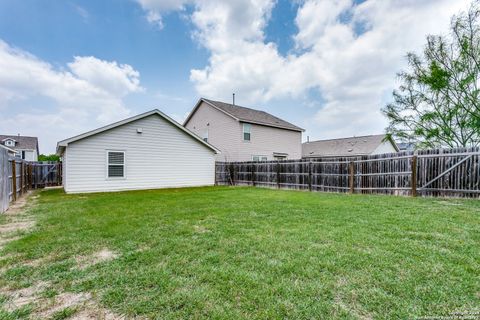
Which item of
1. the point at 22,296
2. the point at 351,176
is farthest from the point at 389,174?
the point at 22,296

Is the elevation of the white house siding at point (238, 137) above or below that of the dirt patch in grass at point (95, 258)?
above

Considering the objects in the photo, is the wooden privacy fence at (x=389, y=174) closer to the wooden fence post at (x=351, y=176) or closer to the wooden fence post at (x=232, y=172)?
the wooden fence post at (x=351, y=176)

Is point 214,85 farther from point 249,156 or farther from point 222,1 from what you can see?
point 222,1

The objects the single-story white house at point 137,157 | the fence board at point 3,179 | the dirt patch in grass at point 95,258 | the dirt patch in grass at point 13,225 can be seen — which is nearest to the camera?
the dirt patch in grass at point 95,258

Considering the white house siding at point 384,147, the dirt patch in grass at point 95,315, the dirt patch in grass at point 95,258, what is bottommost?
the dirt patch in grass at point 95,258

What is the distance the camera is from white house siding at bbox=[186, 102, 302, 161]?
17656mm

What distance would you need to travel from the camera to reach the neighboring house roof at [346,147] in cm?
2275

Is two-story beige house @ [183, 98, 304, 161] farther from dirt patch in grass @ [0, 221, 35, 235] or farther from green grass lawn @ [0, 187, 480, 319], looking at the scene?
dirt patch in grass @ [0, 221, 35, 235]

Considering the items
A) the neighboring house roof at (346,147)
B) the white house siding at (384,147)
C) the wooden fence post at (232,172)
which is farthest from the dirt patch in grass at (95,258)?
the white house siding at (384,147)

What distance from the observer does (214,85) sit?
17547mm

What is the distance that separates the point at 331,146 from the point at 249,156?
1245cm

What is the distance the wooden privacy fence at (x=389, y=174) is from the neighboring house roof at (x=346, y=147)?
41.9 ft

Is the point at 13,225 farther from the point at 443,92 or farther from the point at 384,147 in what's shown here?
the point at 384,147

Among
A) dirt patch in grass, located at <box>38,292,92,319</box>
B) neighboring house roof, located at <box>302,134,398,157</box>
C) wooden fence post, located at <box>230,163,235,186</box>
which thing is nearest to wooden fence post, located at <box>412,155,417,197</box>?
dirt patch in grass, located at <box>38,292,92,319</box>
